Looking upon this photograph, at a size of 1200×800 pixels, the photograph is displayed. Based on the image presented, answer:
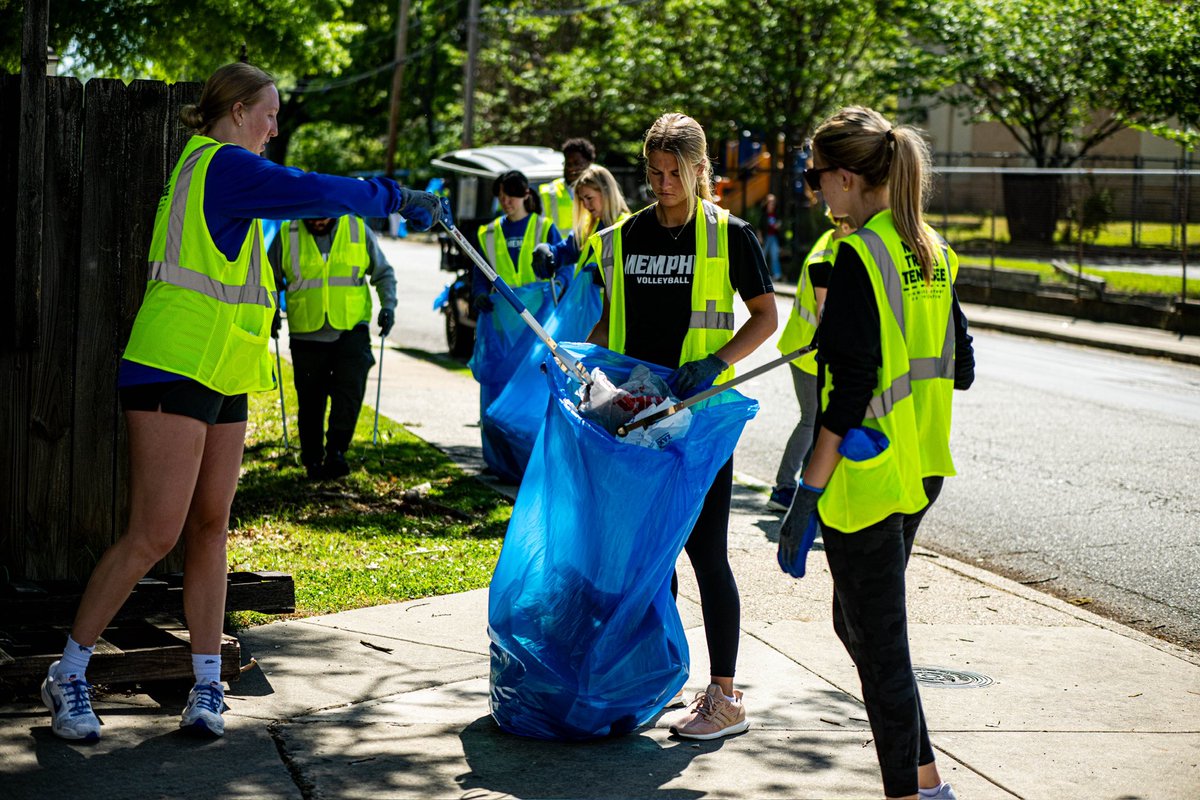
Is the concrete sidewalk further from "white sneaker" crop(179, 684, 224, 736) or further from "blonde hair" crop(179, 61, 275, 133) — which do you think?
"blonde hair" crop(179, 61, 275, 133)

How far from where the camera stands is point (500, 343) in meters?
8.51

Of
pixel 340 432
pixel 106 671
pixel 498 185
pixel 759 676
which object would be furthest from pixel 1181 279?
pixel 106 671

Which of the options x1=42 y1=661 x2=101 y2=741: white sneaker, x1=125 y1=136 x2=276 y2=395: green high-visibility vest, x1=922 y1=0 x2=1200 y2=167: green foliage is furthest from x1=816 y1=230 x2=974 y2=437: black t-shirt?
x1=922 y1=0 x2=1200 y2=167: green foliage

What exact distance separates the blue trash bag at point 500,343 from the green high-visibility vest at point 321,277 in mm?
787

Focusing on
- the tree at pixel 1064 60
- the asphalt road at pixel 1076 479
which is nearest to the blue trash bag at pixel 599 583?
the asphalt road at pixel 1076 479

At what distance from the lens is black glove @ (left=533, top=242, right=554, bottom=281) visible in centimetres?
812

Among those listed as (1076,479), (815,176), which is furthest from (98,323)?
(1076,479)

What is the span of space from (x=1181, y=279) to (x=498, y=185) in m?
13.2

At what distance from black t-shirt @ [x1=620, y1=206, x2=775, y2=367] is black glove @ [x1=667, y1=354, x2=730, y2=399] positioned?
17 centimetres

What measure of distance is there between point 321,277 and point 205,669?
435 centimetres

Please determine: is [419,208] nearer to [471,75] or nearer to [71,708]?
[71,708]

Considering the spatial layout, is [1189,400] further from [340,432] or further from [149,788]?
[149,788]

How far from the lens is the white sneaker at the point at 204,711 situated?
393 centimetres

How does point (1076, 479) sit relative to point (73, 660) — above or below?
below
